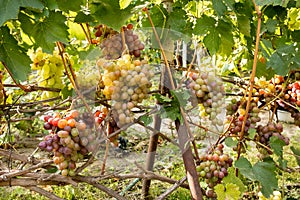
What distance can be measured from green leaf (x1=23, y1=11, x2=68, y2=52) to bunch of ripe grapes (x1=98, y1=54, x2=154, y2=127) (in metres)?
0.13

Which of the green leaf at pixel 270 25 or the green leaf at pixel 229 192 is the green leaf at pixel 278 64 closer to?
the green leaf at pixel 270 25

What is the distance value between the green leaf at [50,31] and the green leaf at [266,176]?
25.7 inches

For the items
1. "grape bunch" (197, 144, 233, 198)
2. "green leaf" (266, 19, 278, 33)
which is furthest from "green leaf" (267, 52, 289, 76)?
"grape bunch" (197, 144, 233, 198)

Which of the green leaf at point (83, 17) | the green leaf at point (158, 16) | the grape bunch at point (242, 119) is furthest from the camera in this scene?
the grape bunch at point (242, 119)

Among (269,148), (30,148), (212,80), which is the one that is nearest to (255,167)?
(269,148)

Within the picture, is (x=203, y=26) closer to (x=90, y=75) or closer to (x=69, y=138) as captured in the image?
(x=90, y=75)

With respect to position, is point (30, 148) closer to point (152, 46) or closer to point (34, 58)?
point (34, 58)

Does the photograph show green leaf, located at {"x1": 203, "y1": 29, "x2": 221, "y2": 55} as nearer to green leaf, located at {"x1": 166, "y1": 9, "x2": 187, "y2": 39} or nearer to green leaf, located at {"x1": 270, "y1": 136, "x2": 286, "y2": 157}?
green leaf, located at {"x1": 166, "y1": 9, "x2": 187, "y2": 39}

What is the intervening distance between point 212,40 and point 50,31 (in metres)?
0.47

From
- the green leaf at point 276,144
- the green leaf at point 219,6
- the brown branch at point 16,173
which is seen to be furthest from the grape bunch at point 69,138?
the green leaf at point 276,144

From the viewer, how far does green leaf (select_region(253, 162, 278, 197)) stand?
1231mm

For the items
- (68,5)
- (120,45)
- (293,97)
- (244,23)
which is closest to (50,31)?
(68,5)

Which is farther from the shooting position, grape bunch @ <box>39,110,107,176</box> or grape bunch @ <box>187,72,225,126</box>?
grape bunch @ <box>187,72,225,126</box>

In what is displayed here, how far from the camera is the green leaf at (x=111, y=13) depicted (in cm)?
108
